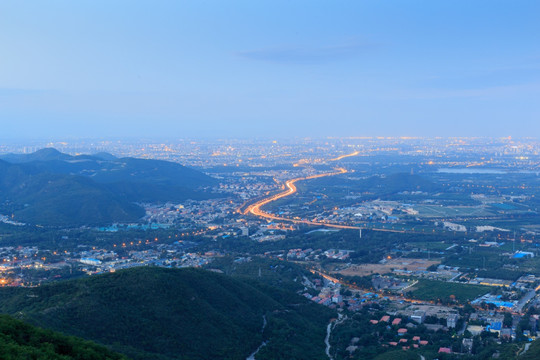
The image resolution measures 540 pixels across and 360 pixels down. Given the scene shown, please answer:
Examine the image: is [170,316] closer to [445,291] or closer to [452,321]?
[452,321]

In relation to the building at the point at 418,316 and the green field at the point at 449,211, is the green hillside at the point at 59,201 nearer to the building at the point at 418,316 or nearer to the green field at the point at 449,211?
the green field at the point at 449,211

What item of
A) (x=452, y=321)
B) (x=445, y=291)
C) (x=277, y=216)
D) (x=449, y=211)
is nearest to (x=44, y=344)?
(x=452, y=321)

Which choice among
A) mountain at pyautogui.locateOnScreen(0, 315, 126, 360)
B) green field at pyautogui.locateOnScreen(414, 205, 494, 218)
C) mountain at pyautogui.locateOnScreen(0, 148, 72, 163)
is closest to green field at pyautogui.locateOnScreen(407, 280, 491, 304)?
mountain at pyautogui.locateOnScreen(0, 315, 126, 360)

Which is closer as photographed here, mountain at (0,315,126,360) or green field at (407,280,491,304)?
mountain at (0,315,126,360)

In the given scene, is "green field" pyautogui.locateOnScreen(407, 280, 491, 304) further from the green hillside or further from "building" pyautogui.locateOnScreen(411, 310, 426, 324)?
the green hillside

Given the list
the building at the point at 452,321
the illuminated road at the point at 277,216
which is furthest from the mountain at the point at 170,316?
the illuminated road at the point at 277,216

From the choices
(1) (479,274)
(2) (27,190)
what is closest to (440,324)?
(1) (479,274)
